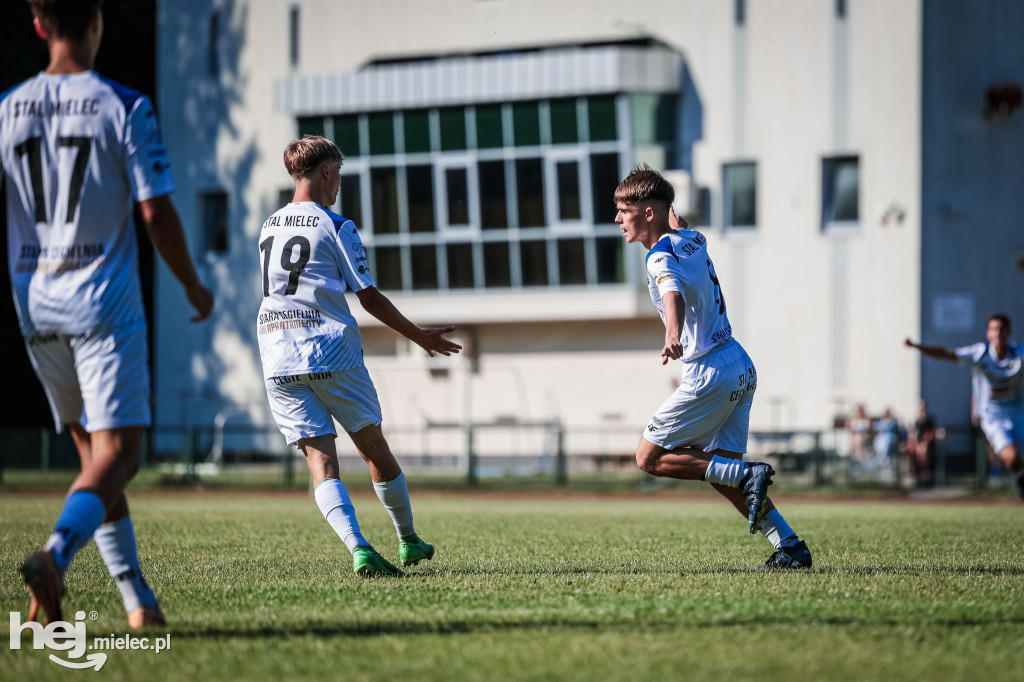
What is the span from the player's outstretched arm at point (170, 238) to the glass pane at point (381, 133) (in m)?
31.1

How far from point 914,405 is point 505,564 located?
2597 centimetres

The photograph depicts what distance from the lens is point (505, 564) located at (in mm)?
8094

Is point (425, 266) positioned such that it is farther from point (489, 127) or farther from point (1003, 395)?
point (1003, 395)

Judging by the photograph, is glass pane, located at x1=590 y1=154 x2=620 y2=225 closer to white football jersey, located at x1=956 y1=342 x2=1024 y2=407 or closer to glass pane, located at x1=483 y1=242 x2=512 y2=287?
glass pane, located at x1=483 y1=242 x2=512 y2=287

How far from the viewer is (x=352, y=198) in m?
36.6

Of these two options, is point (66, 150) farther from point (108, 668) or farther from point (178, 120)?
point (178, 120)

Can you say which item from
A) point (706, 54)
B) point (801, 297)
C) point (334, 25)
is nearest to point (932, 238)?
point (801, 297)

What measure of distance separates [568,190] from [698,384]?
88.0 feet

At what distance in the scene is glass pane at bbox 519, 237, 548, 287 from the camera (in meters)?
34.7

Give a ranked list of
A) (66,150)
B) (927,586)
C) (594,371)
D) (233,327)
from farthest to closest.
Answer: (233,327) → (594,371) → (927,586) → (66,150)

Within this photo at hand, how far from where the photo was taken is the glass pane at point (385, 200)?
118ft

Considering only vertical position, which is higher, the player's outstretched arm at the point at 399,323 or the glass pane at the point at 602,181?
the glass pane at the point at 602,181

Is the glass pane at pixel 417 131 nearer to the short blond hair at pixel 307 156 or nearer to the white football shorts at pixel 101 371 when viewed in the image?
the short blond hair at pixel 307 156

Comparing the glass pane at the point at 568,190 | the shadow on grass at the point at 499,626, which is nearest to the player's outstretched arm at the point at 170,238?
the shadow on grass at the point at 499,626
